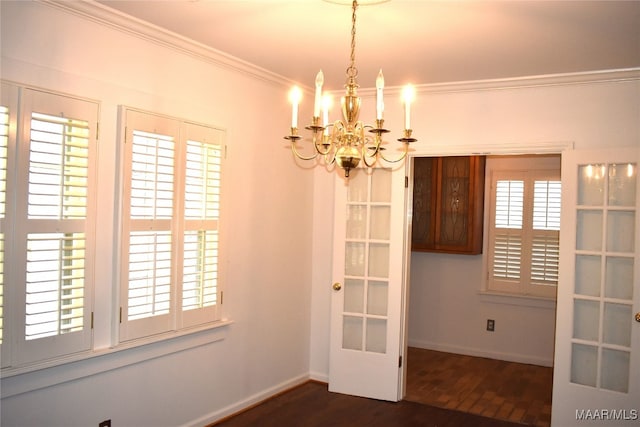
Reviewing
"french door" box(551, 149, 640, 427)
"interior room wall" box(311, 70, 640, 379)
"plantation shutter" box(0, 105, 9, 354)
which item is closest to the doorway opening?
"french door" box(551, 149, 640, 427)

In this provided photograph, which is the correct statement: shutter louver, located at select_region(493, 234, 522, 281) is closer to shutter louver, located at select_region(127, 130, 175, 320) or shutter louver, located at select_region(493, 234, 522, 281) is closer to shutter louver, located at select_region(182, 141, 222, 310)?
shutter louver, located at select_region(182, 141, 222, 310)

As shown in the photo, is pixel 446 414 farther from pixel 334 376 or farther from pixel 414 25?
pixel 414 25

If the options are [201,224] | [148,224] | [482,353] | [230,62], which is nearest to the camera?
[148,224]

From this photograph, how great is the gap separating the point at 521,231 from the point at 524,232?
36mm

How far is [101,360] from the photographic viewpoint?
317cm

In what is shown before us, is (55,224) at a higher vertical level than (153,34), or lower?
lower

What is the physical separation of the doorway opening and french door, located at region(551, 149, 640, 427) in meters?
1.04

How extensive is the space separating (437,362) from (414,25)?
404cm

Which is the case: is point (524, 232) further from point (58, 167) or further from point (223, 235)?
point (58, 167)

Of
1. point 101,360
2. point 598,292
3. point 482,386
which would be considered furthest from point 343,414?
point 598,292

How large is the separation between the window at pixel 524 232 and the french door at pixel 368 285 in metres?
2.08

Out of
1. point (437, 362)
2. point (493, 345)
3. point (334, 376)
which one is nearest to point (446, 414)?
point (334, 376)

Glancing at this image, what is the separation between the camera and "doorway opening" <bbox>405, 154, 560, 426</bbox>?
5.27 m

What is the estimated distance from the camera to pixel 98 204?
10.3 feet
